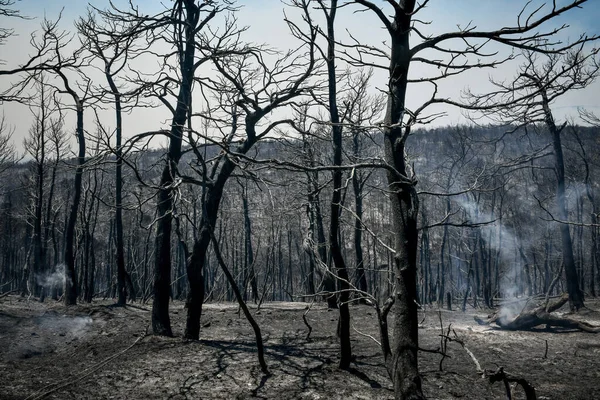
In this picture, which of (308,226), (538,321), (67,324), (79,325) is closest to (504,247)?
(538,321)

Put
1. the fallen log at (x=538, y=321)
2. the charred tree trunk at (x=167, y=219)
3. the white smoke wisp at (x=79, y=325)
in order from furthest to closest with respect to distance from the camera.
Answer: the fallen log at (x=538, y=321) → the white smoke wisp at (x=79, y=325) → the charred tree trunk at (x=167, y=219)

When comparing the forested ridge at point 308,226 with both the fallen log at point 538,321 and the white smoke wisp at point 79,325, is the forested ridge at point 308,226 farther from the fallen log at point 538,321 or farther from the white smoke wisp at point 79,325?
the white smoke wisp at point 79,325

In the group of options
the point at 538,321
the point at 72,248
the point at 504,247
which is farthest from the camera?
the point at 504,247

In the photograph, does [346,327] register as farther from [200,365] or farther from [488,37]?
[488,37]

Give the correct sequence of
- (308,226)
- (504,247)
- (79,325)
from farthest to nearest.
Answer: (504,247) < (79,325) < (308,226)

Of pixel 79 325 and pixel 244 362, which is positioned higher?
pixel 244 362

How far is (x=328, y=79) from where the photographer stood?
29.4 ft

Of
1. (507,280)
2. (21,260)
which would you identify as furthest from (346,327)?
(21,260)

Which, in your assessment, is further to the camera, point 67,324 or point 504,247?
point 504,247

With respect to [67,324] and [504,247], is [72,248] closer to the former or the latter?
[67,324]

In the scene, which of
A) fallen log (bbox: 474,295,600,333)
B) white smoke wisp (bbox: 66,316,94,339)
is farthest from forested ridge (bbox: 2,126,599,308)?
white smoke wisp (bbox: 66,316,94,339)

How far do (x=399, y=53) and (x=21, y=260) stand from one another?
6059cm

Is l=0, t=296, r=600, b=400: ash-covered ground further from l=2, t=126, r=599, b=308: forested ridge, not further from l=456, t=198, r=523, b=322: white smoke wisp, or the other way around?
l=456, t=198, r=523, b=322: white smoke wisp

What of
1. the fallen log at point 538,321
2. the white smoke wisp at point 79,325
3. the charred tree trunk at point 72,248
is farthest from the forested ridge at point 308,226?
the white smoke wisp at point 79,325
